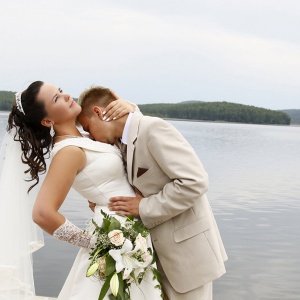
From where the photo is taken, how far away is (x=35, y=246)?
442 cm

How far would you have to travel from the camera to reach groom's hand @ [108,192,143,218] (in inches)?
144

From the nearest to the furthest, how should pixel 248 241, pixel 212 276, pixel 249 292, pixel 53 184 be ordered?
pixel 53 184 → pixel 212 276 → pixel 249 292 → pixel 248 241

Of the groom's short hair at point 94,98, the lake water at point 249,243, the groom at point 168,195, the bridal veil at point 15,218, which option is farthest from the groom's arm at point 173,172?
the lake water at point 249,243

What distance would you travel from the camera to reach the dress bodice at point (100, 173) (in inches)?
144

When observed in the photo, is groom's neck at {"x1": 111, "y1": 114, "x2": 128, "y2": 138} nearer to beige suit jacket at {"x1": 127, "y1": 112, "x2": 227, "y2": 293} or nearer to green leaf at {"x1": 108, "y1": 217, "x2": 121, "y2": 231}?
beige suit jacket at {"x1": 127, "y1": 112, "x2": 227, "y2": 293}

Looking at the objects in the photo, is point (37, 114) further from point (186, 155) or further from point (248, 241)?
point (248, 241)

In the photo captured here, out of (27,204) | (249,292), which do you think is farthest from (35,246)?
(249,292)

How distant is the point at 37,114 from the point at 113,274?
3.05 ft

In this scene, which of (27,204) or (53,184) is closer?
(53,184)

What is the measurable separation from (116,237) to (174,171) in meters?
0.43

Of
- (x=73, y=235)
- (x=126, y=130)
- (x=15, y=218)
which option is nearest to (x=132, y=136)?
(x=126, y=130)

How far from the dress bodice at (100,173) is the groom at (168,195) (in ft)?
0.18

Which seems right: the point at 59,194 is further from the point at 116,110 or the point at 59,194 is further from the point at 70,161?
the point at 116,110

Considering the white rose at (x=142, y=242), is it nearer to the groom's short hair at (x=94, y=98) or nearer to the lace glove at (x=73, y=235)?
the lace glove at (x=73, y=235)
